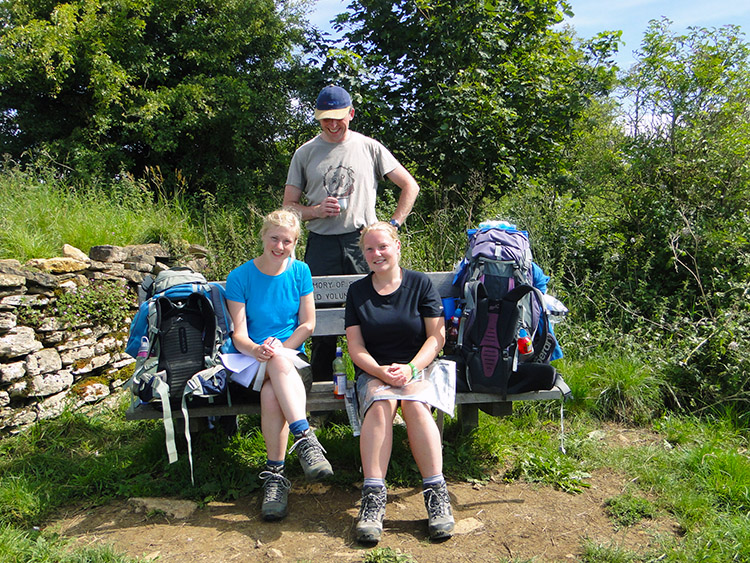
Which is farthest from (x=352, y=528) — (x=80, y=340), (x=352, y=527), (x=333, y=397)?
(x=80, y=340)

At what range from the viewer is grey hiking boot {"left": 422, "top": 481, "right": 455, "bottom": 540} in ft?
9.08

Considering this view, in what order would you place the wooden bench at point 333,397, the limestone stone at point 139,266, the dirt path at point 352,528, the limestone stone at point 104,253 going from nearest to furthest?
1. the dirt path at point 352,528
2. the wooden bench at point 333,397
3. the limestone stone at point 104,253
4. the limestone stone at point 139,266

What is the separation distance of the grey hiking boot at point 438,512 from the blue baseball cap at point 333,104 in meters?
2.32

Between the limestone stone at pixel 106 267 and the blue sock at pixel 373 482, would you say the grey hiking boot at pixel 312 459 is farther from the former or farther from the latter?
the limestone stone at pixel 106 267

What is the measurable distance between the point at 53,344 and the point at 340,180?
2552 millimetres

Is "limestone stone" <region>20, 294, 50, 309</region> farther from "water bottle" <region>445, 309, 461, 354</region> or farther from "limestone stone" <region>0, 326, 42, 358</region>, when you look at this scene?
"water bottle" <region>445, 309, 461, 354</region>

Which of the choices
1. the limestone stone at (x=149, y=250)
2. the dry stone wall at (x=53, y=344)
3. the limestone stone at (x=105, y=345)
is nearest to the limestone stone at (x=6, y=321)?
the dry stone wall at (x=53, y=344)

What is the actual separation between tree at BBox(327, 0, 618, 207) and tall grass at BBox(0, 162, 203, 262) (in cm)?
272

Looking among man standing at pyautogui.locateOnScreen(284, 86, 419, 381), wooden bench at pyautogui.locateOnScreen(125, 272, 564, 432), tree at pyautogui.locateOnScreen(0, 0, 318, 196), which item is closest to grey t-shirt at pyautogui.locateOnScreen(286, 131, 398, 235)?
man standing at pyautogui.locateOnScreen(284, 86, 419, 381)

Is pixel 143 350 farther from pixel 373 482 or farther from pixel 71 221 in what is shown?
pixel 71 221

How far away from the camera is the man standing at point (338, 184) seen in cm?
376

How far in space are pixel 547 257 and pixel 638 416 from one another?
182 centimetres

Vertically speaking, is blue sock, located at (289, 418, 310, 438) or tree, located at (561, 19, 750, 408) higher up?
tree, located at (561, 19, 750, 408)

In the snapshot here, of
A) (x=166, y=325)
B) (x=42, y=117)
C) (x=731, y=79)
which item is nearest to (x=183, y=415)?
(x=166, y=325)
